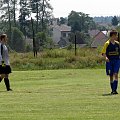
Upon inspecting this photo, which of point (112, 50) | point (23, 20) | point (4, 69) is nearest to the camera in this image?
point (112, 50)

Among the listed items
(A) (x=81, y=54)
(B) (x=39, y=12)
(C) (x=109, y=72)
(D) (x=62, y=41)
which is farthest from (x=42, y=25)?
(C) (x=109, y=72)

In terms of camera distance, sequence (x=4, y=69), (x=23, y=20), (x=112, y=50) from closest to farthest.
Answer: (x=112, y=50) → (x=4, y=69) → (x=23, y=20)

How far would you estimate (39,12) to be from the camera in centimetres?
8969

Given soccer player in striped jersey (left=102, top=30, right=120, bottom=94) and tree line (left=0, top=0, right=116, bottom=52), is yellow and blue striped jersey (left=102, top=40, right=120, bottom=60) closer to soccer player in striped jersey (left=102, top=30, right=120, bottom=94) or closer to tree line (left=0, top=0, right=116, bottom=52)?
soccer player in striped jersey (left=102, top=30, right=120, bottom=94)

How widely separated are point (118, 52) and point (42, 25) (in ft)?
249

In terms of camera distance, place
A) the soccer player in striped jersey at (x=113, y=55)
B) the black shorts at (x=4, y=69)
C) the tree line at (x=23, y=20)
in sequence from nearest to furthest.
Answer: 1. the soccer player in striped jersey at (x=113, y=55)
2. the black shorts at (x=4, y=69)
3. the tree line at (x=23, y=20)

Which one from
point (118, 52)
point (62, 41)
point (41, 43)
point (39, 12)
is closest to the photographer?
point (118, 52)

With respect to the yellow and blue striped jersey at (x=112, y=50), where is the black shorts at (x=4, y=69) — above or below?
below

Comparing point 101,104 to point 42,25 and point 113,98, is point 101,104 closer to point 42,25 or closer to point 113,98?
point 113,98

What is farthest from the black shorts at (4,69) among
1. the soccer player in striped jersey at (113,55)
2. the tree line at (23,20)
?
the tree line at (23,20)

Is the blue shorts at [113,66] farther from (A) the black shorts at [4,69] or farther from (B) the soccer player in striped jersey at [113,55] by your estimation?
(A) the black shorts at [4,69]

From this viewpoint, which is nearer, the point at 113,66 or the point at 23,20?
the point at 113,66

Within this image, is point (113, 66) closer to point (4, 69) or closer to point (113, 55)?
point (113, 55)

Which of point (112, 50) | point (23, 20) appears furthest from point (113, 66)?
point (23, 20)
